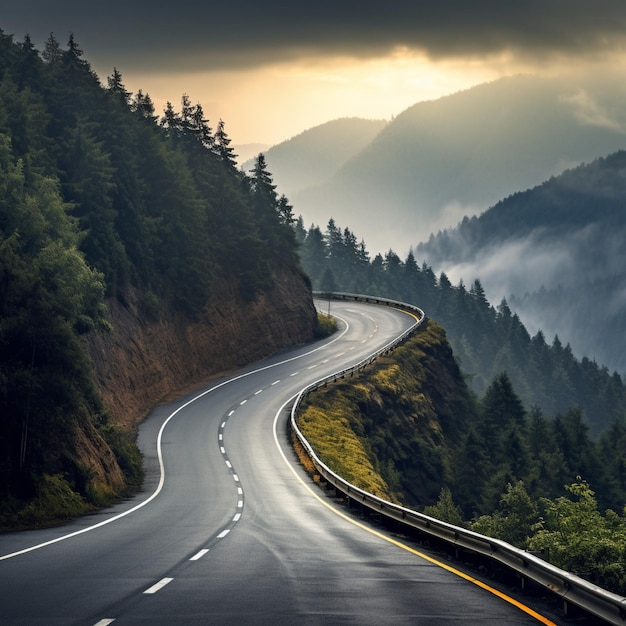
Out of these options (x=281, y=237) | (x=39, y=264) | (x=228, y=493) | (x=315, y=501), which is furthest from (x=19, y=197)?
(x=281, y=237)

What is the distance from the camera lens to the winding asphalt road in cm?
1159

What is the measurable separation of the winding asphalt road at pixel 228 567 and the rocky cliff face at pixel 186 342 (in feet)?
56.5

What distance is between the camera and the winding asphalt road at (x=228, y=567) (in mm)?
11594

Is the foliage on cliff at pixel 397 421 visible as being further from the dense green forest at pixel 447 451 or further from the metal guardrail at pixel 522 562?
the metal guardrail at pixel 522 562

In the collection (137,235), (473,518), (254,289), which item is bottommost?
(473,518)

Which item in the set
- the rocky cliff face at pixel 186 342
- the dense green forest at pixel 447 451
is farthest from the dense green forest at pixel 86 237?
the dense green forest at pixel 447 451

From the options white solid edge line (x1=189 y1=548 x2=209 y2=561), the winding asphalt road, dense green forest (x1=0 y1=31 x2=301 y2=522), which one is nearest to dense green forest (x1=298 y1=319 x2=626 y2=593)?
the winding asphalt road

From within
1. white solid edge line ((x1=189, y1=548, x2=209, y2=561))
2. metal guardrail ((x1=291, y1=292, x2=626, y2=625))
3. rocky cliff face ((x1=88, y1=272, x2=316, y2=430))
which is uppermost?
rocky cliff face ((x1=88, y1=272, x2=316, y2=430))

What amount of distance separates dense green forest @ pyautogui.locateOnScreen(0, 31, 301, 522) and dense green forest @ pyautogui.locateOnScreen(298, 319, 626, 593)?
47.6 feet

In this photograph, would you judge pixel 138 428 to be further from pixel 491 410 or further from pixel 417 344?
pixel 491 410

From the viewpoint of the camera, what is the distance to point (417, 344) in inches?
3236

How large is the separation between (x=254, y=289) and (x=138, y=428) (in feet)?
101

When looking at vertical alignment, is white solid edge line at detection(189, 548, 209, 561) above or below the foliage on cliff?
above

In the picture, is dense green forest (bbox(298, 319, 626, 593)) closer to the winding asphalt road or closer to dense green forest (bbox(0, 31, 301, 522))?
the winding asphalt road
